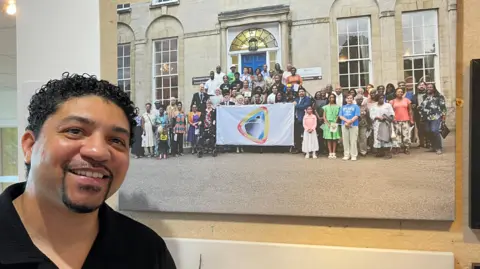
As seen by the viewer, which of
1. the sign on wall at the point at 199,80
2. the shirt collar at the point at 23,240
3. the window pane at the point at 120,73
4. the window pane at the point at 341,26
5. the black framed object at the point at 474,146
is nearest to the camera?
the shirt collar at the point at 23,240

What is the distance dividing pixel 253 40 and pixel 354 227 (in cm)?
64

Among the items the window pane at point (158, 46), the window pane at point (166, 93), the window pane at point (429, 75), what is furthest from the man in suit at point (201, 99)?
the window pane at point (429, 75)

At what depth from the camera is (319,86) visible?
1058mm

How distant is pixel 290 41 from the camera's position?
3.58 feet

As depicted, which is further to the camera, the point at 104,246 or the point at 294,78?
the point at 294,78

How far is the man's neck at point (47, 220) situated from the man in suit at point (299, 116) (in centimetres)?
61

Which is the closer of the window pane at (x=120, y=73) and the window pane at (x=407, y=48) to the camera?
the window pane at (x=407, y=48)

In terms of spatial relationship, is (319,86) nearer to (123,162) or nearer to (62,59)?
(123,162)

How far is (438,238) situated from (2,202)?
112cm

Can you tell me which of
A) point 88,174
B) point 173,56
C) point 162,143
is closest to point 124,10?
point 173,56

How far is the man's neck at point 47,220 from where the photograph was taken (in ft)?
2.73

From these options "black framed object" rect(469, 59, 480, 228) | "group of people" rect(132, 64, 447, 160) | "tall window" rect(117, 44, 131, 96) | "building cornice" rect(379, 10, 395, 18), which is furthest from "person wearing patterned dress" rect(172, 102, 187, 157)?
"black framed object" rect(469, 59, 480, 228)

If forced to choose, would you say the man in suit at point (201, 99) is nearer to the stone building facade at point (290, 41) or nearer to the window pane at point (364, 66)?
the stone building facade at point (290, 41)

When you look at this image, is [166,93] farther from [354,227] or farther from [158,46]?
Result: [354,227]
